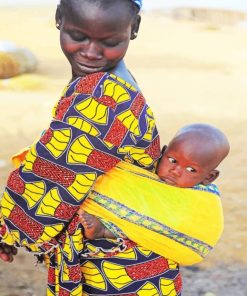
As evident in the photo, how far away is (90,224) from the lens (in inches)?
74.2

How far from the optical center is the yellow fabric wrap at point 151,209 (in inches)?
74.0

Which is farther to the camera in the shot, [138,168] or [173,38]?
[173,38]

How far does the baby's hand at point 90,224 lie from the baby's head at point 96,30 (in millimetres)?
424

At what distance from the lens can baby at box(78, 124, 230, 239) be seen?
6.40 ft

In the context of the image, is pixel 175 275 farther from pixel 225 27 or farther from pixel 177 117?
pixel 225 27

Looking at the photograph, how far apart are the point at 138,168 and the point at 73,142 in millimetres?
222

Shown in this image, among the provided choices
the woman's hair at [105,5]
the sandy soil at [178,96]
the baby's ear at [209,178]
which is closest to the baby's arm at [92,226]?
the baby's ear at [209,178]

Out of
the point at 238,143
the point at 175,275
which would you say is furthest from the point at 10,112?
the point at 175,275

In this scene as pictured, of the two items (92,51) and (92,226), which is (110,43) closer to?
(92,51)

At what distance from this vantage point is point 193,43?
53.2 ft

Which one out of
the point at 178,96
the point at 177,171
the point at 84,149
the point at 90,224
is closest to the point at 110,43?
the point at 84,149

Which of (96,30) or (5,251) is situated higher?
(96,30)

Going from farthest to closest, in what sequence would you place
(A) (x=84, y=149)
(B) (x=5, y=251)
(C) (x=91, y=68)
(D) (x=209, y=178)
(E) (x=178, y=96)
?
(E) (x=178, y=96) → (B) (x=5, y=251) → (D) (x=209, y=178) → (C) (x=91, y=68) → (A) (x=84, y=149)

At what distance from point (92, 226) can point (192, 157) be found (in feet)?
1.21
